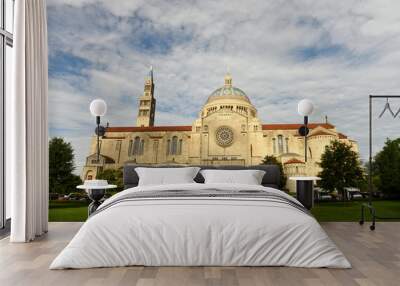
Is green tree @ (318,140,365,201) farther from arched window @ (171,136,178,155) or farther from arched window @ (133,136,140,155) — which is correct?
arched window @ (133,136,140,155)

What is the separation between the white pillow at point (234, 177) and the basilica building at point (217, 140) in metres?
1.20

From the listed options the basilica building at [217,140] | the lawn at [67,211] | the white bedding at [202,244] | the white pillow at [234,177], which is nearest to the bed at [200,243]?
the white bedding at [202,244]

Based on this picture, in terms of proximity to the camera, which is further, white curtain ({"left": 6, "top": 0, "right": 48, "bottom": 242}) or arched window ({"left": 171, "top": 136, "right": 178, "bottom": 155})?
arched window ({"left": 171, "top": 136, "right": 178, "bottom": 155})

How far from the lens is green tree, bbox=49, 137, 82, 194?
628 centimetres

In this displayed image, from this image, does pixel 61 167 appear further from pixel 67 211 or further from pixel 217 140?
pixel 217 140

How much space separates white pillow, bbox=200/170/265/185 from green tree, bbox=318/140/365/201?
175 cm

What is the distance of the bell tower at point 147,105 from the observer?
6.25 metres

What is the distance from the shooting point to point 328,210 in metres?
6.00

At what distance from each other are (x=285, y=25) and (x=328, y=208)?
296cm

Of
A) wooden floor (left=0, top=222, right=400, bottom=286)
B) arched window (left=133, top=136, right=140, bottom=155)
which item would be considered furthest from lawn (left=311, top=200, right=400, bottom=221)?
arched window (left=133, top=136, right=140, bottom=155)

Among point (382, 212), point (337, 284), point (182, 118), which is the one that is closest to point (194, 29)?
point (182, 118)

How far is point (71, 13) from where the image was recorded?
617cm

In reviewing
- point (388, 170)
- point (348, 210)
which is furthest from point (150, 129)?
point (388, 170)

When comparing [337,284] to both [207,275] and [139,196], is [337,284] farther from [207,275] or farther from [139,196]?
[139,196]
